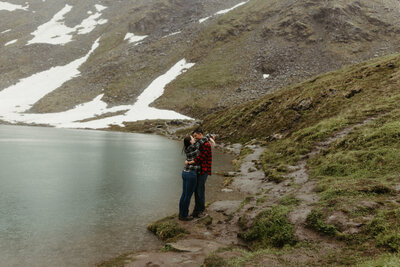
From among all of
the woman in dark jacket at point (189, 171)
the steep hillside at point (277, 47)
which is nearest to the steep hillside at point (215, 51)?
the steep hillside at point (277, 47)

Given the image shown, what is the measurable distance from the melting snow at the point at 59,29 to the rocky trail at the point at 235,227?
169686 millimetres

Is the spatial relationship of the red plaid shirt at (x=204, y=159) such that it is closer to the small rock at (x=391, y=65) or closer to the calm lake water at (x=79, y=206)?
the calm lake water at (x=79, y=206)

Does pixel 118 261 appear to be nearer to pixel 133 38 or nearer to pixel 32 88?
pixel 32 88

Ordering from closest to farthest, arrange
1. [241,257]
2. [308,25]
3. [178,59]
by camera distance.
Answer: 1. [241,257]
2. [308,25]
3. [178,59]

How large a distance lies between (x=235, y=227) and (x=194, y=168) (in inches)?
113

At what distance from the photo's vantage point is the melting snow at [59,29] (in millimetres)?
158125

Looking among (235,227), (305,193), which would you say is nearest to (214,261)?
(235,227)

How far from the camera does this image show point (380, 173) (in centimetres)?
1275

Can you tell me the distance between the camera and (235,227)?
10977 millimetres

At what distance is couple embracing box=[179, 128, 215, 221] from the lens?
11500 mm

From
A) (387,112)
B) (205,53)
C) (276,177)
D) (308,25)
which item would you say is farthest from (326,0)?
(276,177)

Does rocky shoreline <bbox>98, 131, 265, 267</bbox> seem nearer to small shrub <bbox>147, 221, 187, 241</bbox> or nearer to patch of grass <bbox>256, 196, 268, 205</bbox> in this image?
small shrub <bbox>147, 221, 187, 241</bbox>

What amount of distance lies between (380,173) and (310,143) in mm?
9055

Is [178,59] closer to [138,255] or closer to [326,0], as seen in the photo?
[326,0]
